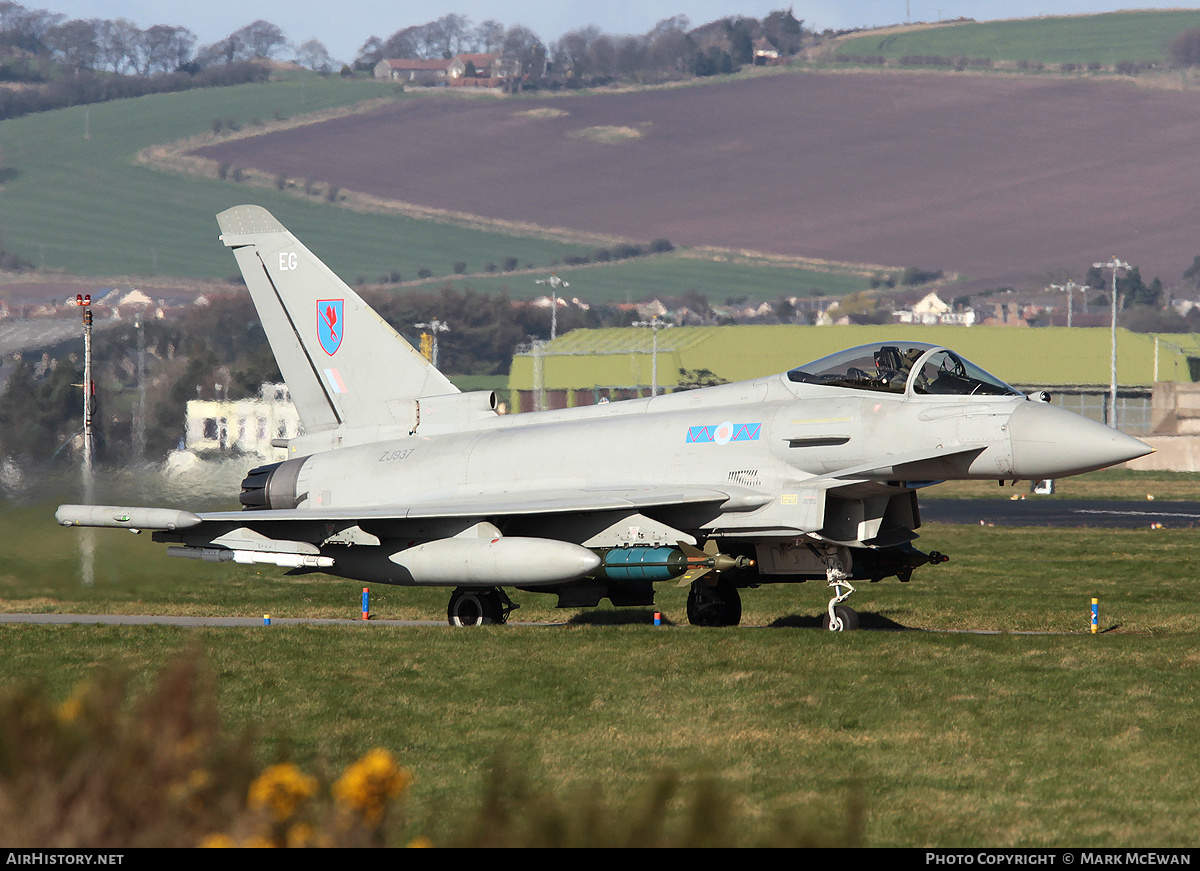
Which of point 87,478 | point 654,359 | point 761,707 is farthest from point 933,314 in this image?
point 761,707

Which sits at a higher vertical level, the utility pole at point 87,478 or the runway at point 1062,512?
the utility pole at point 87,478

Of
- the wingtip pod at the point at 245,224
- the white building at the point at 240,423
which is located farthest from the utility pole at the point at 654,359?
the wingtip pod at the point at 245,224

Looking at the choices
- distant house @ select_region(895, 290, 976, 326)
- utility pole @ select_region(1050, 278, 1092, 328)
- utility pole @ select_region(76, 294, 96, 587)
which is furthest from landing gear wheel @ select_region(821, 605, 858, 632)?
distant house @ select_region(895, 290, 976, 326)

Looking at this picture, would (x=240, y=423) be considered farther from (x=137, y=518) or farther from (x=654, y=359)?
(x=654, y=359)

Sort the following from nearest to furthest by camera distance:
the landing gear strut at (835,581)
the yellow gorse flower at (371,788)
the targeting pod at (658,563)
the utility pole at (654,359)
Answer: the yellow gorse flower at (371,788) → the targeting pod at (658,563) → the landing gear strut at (835,581) → the utility pole at (654,359)

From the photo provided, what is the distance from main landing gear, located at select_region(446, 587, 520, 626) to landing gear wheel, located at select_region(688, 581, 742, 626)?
8.62 feet

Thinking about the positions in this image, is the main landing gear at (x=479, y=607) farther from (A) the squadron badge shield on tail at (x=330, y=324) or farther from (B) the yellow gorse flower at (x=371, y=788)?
(B) the yellow gorse flower at (x=371, y=788)

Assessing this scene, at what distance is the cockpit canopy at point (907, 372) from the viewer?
1620 cm

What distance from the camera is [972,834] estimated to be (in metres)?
8.33

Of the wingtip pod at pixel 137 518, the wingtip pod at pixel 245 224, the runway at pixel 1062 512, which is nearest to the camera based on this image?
the wingtip pod at pixel 137 518

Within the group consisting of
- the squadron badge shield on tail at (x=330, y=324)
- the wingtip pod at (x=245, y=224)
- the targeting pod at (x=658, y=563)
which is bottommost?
the targeting pod at (x=658, y=563)

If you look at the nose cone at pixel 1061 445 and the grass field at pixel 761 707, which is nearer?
the grass field at pixel 761 707

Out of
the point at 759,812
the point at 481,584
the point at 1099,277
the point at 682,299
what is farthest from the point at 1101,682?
the point at 1099,277
